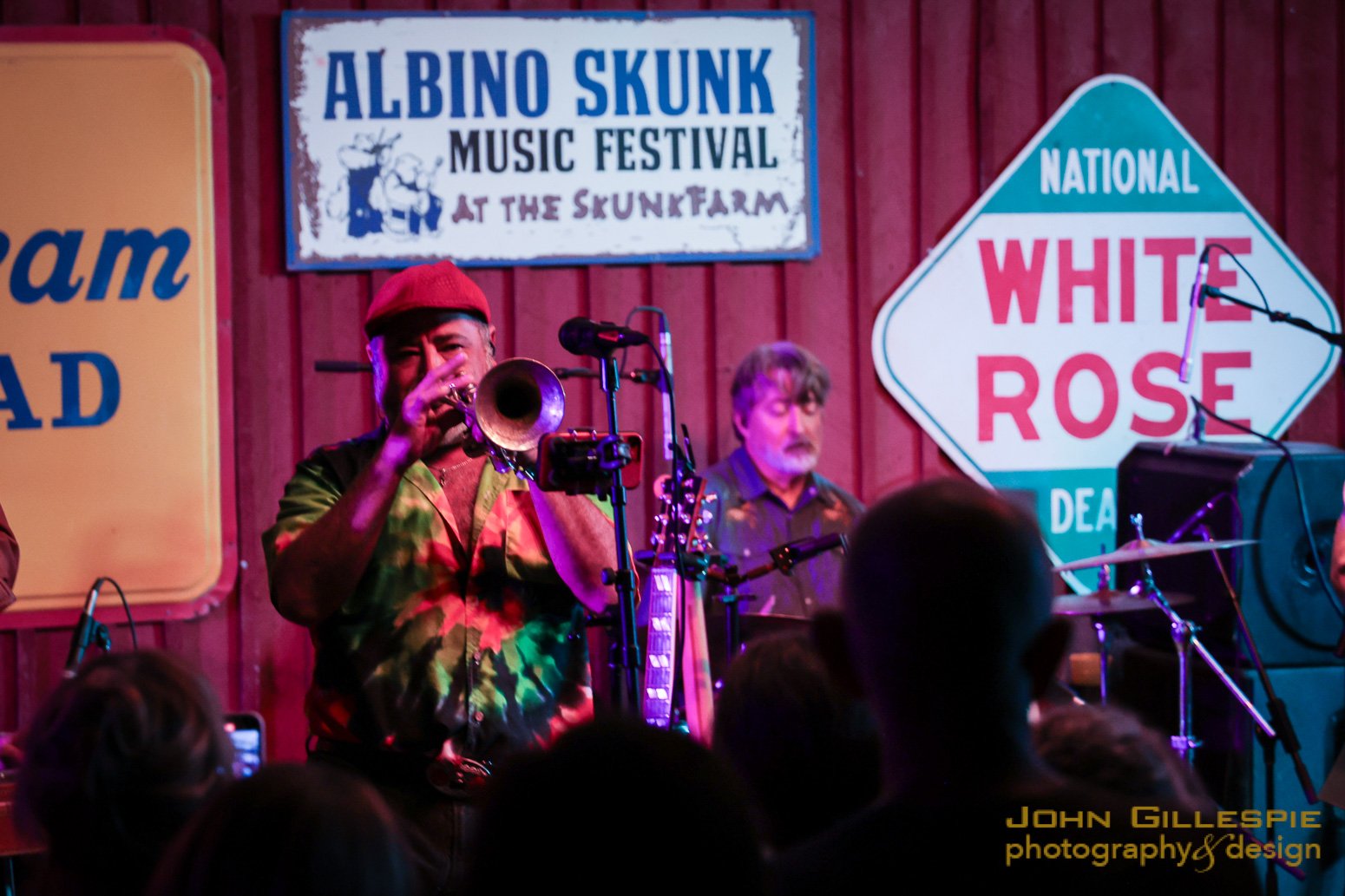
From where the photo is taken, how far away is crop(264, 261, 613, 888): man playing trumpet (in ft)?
7.79

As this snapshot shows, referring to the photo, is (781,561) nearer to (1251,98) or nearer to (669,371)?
(669,371)

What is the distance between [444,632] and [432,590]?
10 cm

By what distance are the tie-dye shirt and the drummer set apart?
1.89m

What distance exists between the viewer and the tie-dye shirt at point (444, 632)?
2381mm

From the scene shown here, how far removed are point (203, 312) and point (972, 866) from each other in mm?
3969

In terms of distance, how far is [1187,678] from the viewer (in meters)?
4.02

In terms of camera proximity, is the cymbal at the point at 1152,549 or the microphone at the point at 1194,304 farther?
the microphone at the point at 1194,304

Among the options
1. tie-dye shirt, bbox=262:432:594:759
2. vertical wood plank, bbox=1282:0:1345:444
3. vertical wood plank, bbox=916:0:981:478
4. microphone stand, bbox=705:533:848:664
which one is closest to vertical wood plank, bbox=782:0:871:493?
vertical wood plank, bbox=916:0:981:478

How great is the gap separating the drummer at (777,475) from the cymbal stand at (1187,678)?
44.0 inches

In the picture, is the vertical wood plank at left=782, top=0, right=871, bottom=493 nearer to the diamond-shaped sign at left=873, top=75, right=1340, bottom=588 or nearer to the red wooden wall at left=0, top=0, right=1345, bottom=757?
the red wooden wall at left=0, top=0, right=1345, bottom=757

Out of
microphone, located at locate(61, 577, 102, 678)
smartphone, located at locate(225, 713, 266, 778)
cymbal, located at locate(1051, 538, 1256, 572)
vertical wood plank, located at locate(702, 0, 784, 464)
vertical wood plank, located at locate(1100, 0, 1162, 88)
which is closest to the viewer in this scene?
microphone, located at locate(61, 577, 102, 678)

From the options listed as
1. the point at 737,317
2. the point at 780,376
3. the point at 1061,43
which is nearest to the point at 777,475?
the point at 780,376

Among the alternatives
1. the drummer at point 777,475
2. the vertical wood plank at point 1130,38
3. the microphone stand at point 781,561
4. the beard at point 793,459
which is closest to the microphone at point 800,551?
the microphone stand at point 781,561

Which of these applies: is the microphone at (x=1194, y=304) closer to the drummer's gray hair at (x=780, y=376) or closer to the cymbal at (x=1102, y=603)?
the cymbal at (x=1102, y=603)
